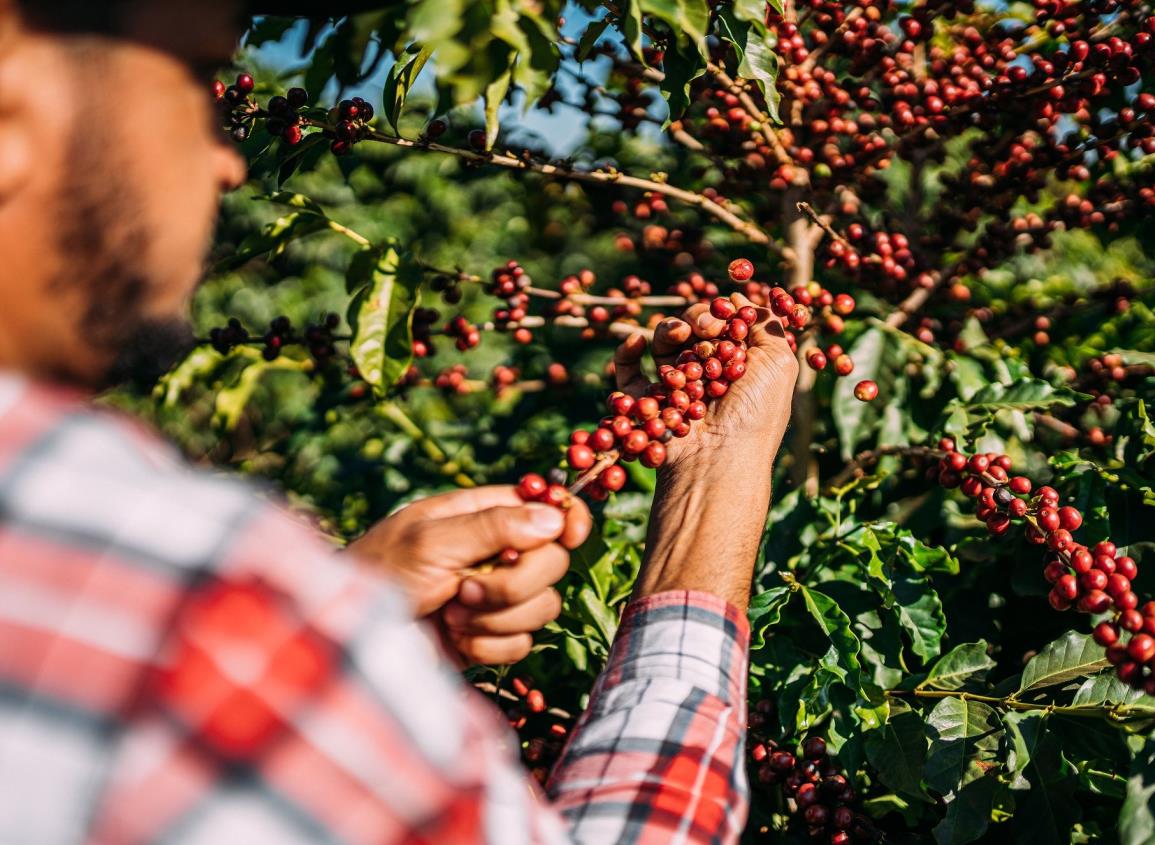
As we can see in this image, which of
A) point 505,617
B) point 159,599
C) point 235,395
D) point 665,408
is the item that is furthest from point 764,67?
point 235,395

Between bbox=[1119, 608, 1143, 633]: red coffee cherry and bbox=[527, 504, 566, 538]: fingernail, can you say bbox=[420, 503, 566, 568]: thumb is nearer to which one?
bbox=[527, 504, 566, 538]: fingernail

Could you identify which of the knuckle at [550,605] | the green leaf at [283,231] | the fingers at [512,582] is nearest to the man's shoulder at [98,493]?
the fingers at [512,582]

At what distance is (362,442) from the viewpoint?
11.9ft

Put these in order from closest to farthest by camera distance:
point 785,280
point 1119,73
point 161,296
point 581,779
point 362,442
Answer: point 161,296 < point 581,779 < point 1119,73 < point 785,280 < point 362,442

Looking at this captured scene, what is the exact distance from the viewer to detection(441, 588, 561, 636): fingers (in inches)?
52.1

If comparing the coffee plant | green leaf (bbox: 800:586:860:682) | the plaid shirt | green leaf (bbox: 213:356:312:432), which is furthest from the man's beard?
green leaf (bbox: 213:356:312:432)

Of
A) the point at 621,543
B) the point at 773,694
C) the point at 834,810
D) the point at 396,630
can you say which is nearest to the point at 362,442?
the point at 621,543

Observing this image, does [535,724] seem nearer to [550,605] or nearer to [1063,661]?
[550,605]

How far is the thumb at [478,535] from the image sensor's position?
126cm

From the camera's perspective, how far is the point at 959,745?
1.74 metres

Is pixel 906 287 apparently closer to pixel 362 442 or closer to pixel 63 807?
pixel 362 442

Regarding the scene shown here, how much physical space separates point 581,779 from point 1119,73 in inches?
86.6

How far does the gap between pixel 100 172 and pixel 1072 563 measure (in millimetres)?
1576

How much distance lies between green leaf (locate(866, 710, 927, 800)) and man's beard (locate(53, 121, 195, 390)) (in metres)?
1.51
